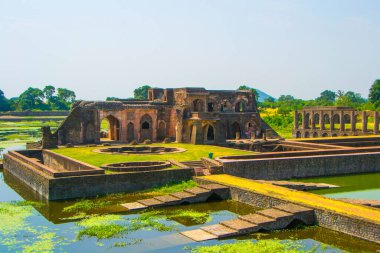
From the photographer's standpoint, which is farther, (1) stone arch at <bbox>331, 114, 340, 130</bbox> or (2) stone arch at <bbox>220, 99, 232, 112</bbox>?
(1) stone arch at <bbox>331, 114, 340, 130</bbox>

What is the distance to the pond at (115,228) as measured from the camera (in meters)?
13.6

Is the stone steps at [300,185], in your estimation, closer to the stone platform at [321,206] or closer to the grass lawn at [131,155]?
the stone platform at [321,206]

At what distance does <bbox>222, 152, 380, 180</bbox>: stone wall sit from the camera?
23.4 meters

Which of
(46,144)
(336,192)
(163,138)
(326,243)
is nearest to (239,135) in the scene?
(163,138)

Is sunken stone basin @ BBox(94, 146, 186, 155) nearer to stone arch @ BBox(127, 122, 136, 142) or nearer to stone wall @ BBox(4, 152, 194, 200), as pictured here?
stone arch @ BBox(127, 122, 136, 142)

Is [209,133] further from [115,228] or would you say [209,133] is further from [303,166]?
[115,228]

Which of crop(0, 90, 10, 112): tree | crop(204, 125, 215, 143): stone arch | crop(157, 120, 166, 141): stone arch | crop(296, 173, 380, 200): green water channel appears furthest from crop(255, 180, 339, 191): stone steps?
crop(0, 90, 10, 112): tree

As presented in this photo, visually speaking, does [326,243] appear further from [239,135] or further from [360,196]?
[239,135]

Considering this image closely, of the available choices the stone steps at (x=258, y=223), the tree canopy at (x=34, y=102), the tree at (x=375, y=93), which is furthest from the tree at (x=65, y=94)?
the stone steps at (x=258, y=223)

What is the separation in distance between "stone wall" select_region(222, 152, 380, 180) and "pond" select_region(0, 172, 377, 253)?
4830 millimetres

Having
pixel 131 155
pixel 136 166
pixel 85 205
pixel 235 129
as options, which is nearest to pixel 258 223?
pixel 85 205

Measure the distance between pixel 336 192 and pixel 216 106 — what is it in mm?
20455

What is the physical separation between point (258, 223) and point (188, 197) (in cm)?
444

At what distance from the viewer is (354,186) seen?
23016 mm
